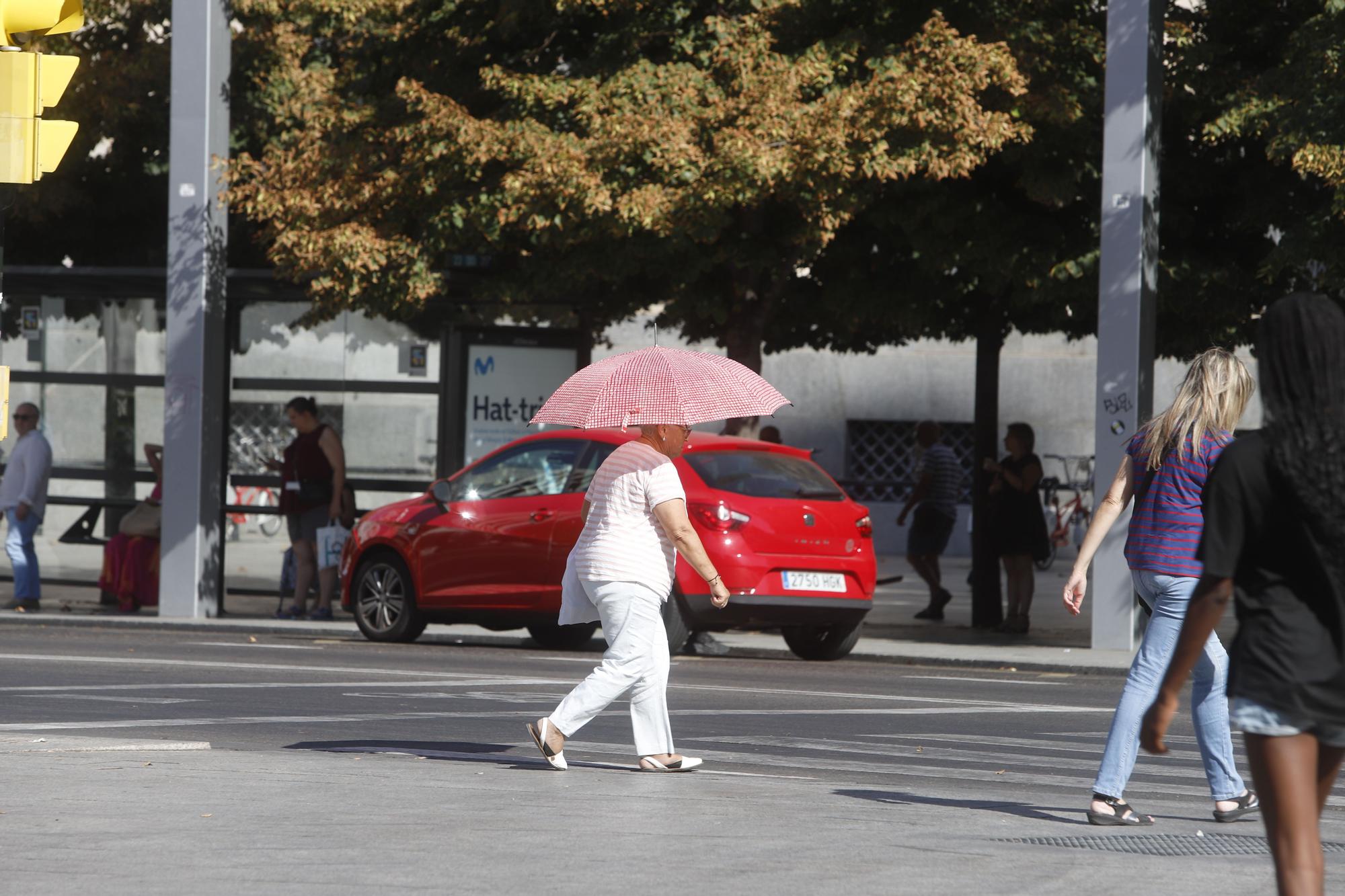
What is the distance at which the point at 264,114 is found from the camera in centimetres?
2062

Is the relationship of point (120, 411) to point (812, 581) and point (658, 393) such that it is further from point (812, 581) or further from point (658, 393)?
point (658, 393)

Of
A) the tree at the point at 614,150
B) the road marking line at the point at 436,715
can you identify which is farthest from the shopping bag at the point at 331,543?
the road marking line at the point at 436,715

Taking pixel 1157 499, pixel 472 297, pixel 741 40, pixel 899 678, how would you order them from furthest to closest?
pixel 472 297, pixel 741 40, pixel 899 678, pixel 1157 499

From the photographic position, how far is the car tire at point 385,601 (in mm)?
15609

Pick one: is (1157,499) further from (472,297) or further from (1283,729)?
(472,297)

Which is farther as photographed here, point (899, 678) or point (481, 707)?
point (899, 678)

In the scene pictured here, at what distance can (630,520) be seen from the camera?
26.6 ft

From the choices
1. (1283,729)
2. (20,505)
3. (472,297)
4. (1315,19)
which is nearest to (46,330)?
(20,505)

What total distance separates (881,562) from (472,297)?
1360cm

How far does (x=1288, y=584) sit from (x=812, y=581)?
32.4 feet

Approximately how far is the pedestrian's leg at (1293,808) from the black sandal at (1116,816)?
293 cm

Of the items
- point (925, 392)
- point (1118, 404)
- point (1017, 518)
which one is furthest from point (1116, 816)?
point (925, 392)

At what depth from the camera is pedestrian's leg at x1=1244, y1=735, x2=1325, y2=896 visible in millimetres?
3951

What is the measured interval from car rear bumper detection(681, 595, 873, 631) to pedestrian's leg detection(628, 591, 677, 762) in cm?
537
